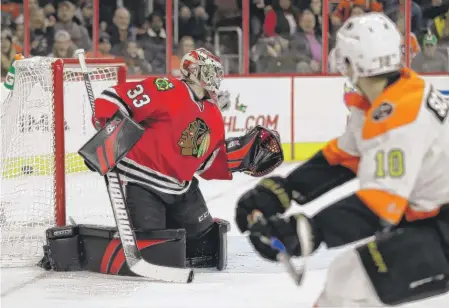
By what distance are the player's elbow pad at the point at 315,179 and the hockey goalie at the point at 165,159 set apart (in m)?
1.09

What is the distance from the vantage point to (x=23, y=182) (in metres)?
3.95

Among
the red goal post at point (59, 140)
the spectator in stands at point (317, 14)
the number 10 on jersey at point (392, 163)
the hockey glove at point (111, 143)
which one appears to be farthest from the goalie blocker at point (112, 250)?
the spectator in stands at point (317, 14)

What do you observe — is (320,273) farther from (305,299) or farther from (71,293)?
(71,293)

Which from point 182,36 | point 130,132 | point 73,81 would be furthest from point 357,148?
point 182,36

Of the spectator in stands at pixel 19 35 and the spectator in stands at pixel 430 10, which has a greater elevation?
the spectator in stands at pixel 430 10

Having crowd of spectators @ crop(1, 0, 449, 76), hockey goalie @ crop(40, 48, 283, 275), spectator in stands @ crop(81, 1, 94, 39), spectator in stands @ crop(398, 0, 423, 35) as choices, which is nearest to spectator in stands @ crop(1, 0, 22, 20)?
crowd of spectators @ crop(1, 0, 449, 76)

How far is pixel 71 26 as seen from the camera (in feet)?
22.5

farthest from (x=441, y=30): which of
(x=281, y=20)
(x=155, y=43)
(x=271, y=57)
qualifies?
(x=155, y=43)

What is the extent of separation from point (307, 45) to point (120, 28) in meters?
1.41

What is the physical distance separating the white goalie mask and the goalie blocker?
57.9 inches

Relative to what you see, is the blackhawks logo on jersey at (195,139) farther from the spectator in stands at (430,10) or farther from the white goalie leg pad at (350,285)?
the spectator in stands at (430,10)

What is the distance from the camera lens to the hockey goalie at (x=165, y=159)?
3.20 meters

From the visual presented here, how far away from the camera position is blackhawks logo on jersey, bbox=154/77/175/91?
3303 millimetres

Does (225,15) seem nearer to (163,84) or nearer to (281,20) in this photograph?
(281,20)
